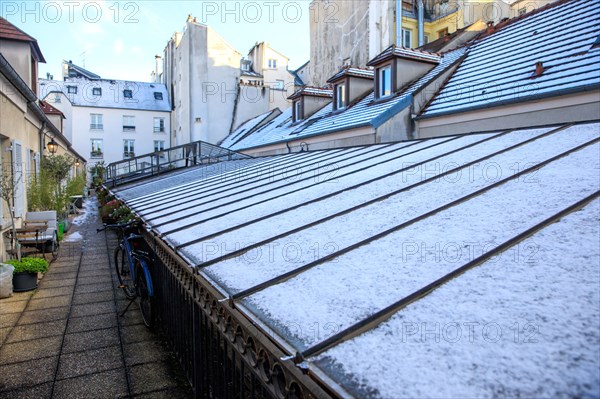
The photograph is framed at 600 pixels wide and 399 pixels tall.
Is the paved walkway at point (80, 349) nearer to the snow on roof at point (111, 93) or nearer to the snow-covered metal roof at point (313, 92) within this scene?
the snow-covered metal roof at point (313, 92)

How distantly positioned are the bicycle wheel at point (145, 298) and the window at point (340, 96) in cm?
1095

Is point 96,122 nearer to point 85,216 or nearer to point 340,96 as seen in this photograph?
point 85,216

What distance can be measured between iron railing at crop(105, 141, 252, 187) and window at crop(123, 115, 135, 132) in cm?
2558

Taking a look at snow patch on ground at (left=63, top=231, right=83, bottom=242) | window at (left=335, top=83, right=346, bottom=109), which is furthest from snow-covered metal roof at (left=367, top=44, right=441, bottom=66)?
snow patch on ground at (left=63, top=231, right=83, bottom=242)

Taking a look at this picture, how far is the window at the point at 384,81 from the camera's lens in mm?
12449

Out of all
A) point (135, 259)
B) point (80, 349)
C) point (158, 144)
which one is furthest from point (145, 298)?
point (158, 144)

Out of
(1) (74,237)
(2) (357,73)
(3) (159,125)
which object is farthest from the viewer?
(3) (159,125)

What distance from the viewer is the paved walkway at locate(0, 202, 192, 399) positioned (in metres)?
3.73

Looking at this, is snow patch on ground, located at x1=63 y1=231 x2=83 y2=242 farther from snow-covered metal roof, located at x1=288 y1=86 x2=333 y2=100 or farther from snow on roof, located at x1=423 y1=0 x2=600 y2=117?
snow on roof, located at x1=423 y1=0 x2=600 y2=117

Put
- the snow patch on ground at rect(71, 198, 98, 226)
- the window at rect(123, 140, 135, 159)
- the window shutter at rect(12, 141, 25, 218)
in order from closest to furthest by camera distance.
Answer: the window shutter at rect(12, 141, 25, 218) → the snow patch on ground at rect(71, 198, 98, 226) → the window at rect(123, 140, 135, 159)

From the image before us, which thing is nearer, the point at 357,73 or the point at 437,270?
the point at 437,270

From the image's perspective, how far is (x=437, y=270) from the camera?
5.77 ft

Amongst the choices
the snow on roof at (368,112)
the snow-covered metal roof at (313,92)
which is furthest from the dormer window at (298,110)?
the snow on roof at (368,112)

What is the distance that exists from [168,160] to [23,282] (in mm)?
8309
